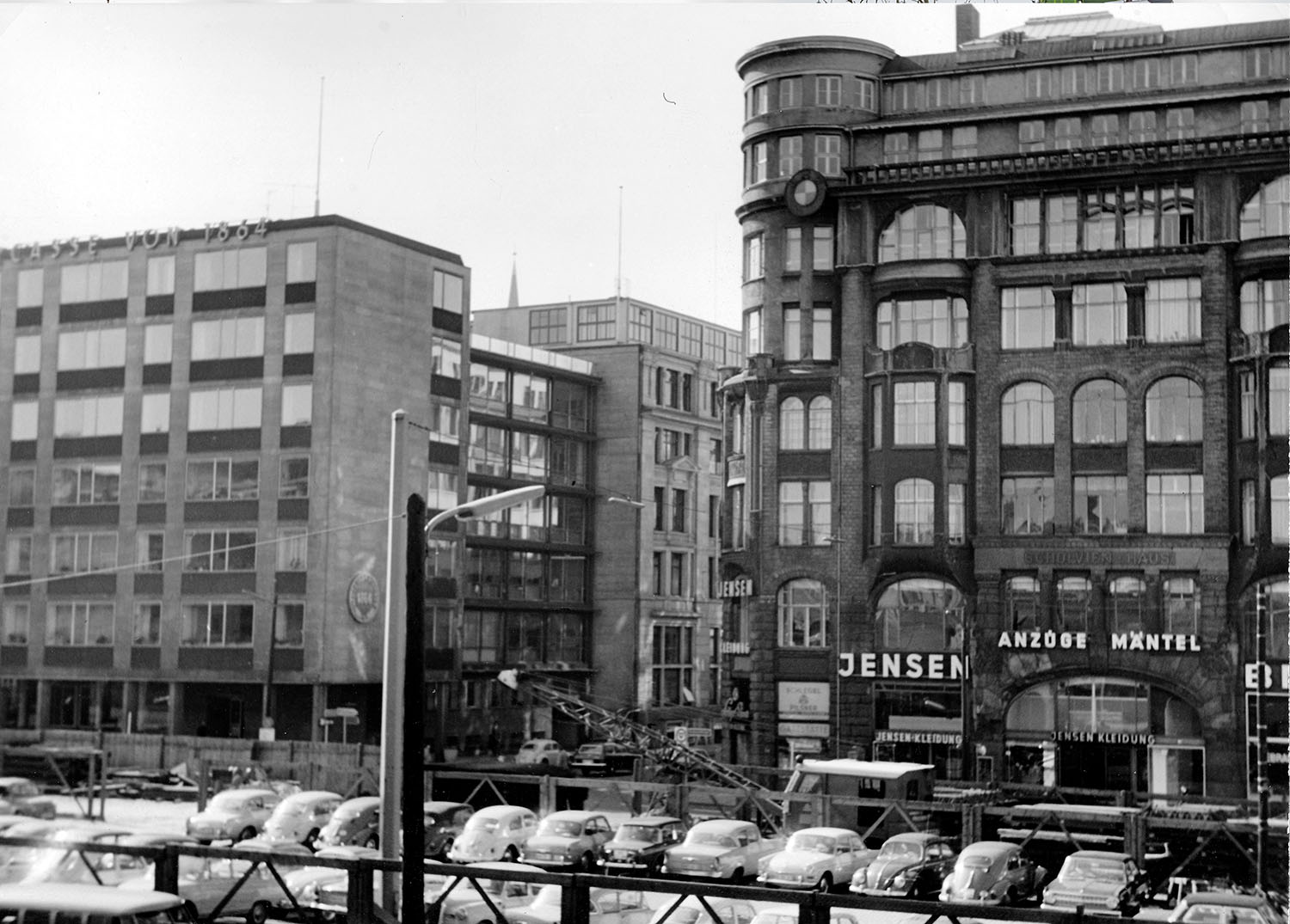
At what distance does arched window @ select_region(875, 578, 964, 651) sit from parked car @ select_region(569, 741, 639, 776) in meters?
10.7

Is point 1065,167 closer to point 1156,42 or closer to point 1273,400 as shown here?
point 1156,42

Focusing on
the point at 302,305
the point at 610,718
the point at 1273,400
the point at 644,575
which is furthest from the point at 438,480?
the point at 1273,400

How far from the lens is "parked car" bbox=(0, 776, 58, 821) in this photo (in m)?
30.1

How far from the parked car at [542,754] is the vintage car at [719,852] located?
18076mm

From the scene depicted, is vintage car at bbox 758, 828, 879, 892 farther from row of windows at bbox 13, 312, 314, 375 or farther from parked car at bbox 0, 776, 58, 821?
row of windows at bbox 13, 312, 314, 375

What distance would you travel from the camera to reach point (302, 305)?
41531 millimetres

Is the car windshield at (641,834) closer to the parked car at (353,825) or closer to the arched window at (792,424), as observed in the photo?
the parked car at (353,825)

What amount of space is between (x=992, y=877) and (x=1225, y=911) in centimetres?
560

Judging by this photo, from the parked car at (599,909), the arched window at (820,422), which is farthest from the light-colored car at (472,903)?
the arched window at (820,422)

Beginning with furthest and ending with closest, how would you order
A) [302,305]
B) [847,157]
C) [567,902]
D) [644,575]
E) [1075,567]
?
1. [644,575]
2. [847,157]
3. [1075,567]
4. [302,305]
5. [567,902]

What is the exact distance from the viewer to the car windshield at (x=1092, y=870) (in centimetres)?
→ 2831

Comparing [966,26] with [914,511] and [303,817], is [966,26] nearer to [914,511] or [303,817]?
[914,511]

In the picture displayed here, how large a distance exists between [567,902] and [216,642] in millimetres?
29540

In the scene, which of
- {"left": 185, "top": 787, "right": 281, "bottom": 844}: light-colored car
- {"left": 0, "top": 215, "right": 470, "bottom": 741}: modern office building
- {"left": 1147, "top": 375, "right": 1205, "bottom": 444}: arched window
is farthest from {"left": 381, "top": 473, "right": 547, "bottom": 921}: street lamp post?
{"left": 1147, "top": 375, "right": 1205, "bottom": 444}: arched window
